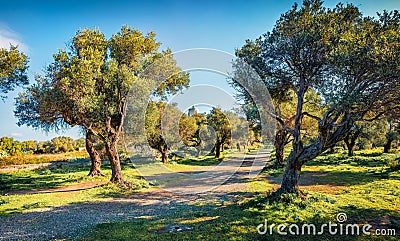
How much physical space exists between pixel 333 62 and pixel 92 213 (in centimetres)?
1448

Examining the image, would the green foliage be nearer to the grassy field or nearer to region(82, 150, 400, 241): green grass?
the grassy field

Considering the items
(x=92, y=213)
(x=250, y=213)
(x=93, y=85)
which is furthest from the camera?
(x=93, y=85)

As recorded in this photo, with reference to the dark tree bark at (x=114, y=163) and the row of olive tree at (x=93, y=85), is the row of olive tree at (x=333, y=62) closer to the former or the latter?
the row of olive tree at (x=93, y=85)

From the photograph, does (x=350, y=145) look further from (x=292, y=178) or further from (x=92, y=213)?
(x=92, y=213)

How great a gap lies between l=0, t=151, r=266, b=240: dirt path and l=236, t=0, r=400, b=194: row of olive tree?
20.5 feet

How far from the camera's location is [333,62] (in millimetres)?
10867

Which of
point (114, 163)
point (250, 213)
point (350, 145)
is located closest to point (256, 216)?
point (250, 213)

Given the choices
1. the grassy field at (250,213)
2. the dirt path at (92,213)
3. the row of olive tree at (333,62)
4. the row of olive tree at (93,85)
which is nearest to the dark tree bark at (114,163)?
the row of olive tree at (93,85)

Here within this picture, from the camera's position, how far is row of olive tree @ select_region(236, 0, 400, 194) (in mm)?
9945

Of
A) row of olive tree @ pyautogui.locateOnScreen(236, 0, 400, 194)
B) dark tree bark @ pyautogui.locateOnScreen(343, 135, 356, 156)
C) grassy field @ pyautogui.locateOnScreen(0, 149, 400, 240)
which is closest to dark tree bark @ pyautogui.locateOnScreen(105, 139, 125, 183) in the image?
grassy field @ pyautogui.locateOnScreen(0, 149, 400, 240)

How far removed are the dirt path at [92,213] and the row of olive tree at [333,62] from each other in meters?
6.25

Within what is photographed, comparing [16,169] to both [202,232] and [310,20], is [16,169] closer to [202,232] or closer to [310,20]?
[202,232]

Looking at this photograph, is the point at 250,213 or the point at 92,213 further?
the point at 92,213

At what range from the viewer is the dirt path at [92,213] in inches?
404
